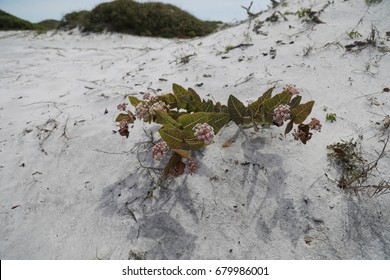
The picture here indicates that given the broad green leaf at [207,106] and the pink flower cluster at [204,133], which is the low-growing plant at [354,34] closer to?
the broad green leaf at [207,106]

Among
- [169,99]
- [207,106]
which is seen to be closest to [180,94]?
[169,99]

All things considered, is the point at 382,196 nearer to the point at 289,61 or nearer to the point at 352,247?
the point at 352,247

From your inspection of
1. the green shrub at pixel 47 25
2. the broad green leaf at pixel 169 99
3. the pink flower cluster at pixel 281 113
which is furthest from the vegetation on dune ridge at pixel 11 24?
the pink flower cluster at pixel 281 113

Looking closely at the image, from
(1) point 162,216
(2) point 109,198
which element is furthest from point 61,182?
(1) point 162,216

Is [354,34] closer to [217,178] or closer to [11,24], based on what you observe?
[217,178]

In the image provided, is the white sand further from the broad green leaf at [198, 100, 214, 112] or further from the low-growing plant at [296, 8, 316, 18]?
the low-growing plant at [296, 8, 316, 18]

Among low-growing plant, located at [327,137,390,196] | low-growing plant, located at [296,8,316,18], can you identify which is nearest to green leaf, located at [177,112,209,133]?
low-growing plant, located at [327,137,390,196]
